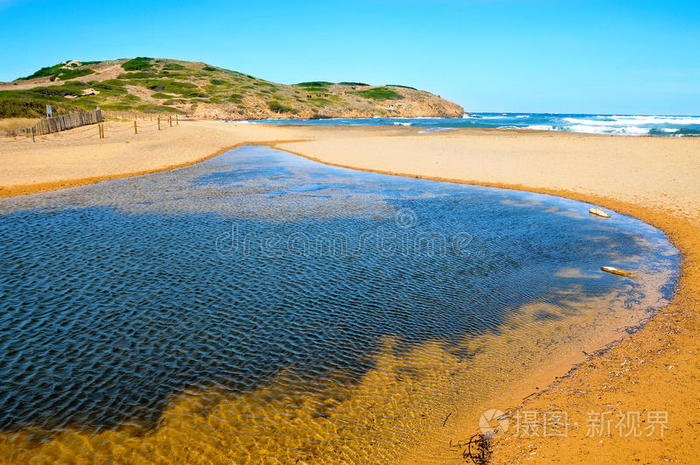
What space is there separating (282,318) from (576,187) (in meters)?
20.5

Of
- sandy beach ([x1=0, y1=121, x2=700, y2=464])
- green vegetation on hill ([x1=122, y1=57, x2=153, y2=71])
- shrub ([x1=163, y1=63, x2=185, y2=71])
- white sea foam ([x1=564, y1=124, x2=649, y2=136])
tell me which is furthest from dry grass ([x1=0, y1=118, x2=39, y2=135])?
shrub ([x1=163, y1=63, x2=185, y2=71])

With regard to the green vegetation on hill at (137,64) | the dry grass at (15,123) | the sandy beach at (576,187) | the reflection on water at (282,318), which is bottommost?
the reflection on water at (282,318)

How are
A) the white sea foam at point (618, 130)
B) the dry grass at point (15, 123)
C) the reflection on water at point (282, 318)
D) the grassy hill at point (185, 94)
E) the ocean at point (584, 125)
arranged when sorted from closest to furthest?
1. the reflection on water at point (282, 318)
2. the dry grass at point (15, 123)
3. the white sea foam at point (618, 130)
4. the ocean at point (584, 125)
5. the grassy hill at point (185, 94)

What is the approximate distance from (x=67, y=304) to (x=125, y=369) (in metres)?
3.53

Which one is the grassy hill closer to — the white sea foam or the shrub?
the shrub

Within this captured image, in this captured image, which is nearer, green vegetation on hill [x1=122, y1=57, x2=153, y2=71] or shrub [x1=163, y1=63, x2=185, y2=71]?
green vegetation on hill [x1=122, y1=57, x2=153, y2=71]

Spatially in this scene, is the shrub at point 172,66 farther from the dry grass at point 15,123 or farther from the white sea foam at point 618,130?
the white sea foam at point 618,130

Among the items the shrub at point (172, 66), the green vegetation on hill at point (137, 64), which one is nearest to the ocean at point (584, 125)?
the shrub at point (172, 66)

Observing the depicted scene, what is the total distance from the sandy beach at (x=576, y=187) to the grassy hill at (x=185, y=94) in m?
62.3

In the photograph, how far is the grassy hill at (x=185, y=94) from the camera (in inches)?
4368

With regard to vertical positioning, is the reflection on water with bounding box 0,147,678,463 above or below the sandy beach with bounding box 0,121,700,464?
below

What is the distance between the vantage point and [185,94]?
134625 mm

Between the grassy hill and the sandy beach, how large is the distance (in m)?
62.3

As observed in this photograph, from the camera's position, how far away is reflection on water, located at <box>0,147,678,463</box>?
5859mm
